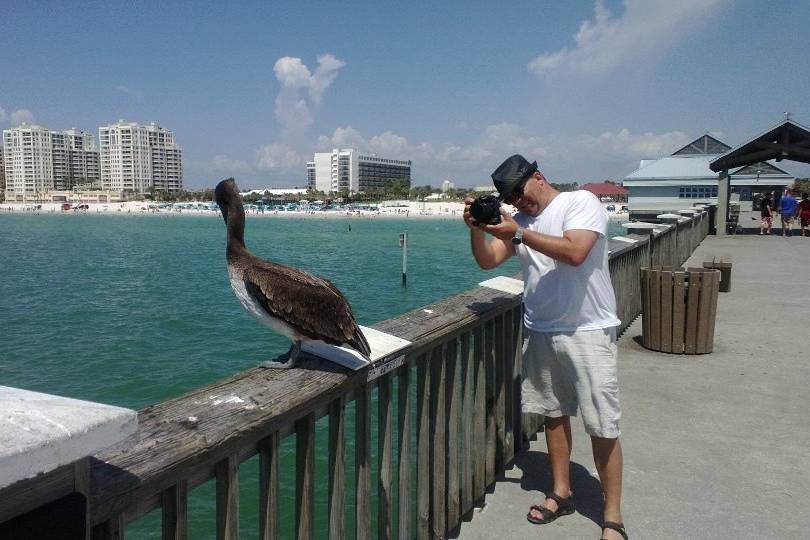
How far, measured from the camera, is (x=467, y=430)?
3574mm

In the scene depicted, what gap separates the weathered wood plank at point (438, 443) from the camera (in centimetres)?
320

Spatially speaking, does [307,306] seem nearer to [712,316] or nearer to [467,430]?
[467,430]

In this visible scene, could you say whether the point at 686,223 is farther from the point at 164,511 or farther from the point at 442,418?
the point at 164,511

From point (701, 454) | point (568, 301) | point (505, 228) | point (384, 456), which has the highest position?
point (505, 228)

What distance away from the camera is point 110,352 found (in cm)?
1788

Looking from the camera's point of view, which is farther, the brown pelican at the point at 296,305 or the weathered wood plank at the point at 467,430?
the weathered wood plank at the point at 467,430

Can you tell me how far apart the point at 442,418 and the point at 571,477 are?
1256 mm

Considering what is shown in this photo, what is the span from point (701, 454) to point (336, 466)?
9.81 ft

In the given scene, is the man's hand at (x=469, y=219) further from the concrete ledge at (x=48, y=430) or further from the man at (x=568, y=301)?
the concrete ledge at (x=48, y=430)

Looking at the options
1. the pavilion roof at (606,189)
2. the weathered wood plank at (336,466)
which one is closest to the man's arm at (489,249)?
the weathered wood plank at (336,466)

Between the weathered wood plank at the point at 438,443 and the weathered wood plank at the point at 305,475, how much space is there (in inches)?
41.2

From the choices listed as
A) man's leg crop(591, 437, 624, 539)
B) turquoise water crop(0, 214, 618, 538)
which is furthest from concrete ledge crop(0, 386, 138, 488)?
turquoise water crop(0, 214, 618, 538)

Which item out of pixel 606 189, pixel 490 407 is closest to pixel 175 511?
pixel 490 407

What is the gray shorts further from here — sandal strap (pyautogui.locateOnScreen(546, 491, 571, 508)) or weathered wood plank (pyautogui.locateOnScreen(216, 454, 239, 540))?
weathered wood plank (pyautogui.locateOnScreen(216, 454, 239, 540))
